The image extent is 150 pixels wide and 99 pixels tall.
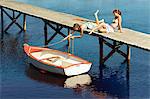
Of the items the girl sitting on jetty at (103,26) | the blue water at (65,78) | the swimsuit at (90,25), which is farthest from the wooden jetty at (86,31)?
the blue water at (65,78)

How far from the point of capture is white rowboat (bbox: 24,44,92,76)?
106 ft

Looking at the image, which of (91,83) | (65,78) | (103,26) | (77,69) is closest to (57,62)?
(65,78)

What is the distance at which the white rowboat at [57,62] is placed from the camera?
32.3 metres

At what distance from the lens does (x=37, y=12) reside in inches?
1774

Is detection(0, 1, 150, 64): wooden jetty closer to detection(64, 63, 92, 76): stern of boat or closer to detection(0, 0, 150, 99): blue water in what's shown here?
detection(0, 0, 150, 99): blue water

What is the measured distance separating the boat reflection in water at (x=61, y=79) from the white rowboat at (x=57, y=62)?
393 millimetres

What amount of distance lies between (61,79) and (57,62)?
1.72 m

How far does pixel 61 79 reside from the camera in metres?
32.6

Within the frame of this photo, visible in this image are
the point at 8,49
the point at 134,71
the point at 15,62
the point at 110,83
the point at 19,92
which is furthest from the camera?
the point at 8,49

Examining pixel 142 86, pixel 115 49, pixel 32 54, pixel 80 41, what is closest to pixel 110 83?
pixel 142 86

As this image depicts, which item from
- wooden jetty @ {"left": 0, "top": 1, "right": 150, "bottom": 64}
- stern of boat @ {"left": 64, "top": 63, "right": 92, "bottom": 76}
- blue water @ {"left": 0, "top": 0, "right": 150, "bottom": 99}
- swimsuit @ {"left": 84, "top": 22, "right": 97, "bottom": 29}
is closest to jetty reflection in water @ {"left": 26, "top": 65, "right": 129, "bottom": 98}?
blue water @ {"left": 0, "top": 0, "right": 150, "bottom": 99}

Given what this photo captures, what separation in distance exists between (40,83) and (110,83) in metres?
5.13

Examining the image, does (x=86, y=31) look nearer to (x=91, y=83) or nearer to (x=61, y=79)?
(x=61, y=79)

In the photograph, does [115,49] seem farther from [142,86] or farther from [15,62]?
[15,62]
